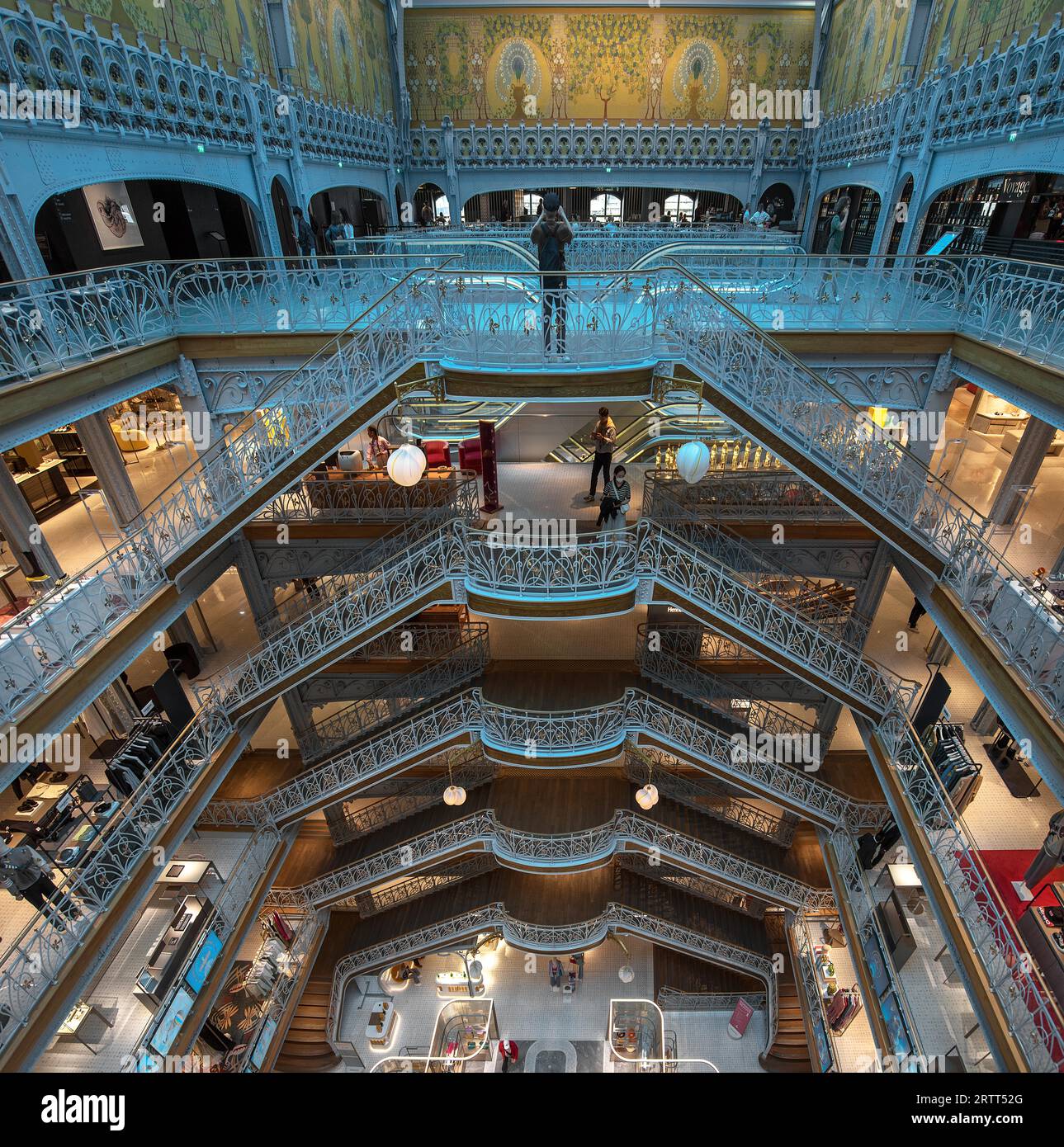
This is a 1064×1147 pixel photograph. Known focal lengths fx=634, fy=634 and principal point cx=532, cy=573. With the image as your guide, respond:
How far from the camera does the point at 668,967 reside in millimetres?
15445

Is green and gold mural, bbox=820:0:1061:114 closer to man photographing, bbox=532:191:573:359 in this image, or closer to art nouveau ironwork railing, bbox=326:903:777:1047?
man photographing, bbox=532:191:573:359

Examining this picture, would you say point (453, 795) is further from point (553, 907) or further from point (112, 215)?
point (112, 215)

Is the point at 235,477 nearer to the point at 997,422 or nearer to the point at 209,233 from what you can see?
the point at 209,233

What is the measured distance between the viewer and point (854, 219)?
69.3ft

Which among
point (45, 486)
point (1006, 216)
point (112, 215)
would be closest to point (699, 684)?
point (1006, 216)

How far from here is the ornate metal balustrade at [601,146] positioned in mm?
25062

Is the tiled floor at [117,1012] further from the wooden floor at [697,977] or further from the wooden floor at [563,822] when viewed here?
the wooden floor at [697,977]

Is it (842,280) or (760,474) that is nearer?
(842,280)

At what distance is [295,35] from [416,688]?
52.4ft

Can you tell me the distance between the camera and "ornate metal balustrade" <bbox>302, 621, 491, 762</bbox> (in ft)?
45.0

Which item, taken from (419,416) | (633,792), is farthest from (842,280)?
(633,792)

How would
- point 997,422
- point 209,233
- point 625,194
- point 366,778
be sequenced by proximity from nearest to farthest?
point 366,778, point 209,233, point 997,422, point 625,194
